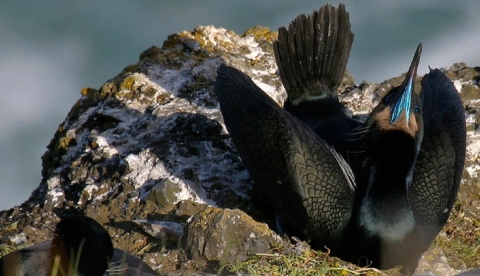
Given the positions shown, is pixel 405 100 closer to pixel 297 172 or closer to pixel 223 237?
pixel 297 172

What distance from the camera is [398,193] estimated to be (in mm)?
6328

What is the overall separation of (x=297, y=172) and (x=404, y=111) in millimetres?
877

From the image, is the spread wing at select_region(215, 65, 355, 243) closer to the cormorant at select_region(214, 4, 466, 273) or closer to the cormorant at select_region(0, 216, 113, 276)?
the cormorant at select_region(214, 4, 466, 273)

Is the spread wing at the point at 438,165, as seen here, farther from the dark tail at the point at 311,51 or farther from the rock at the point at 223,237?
the rock at the point at 223,237

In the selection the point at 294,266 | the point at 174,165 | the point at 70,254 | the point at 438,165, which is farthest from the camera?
the point at 174,165

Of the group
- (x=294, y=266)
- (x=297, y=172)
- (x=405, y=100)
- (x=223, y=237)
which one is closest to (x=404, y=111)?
(x=405, y=100)

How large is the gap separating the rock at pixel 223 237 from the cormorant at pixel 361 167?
40cm

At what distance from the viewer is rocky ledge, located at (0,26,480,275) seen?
6.48m

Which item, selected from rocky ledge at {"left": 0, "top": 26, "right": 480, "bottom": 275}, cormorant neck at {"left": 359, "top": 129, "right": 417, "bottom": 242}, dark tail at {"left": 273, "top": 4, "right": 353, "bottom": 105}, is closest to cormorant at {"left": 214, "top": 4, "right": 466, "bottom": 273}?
cormorant neck at {"left": 359, "top": 129, "right": 417, "bottom": 242}

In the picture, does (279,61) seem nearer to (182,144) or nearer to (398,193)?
(182,144)

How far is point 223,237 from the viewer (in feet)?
20.8

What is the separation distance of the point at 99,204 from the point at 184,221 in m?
0.81

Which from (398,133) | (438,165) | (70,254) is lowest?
(70,254)

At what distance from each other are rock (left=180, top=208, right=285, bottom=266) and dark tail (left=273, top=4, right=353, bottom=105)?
6.40ft
